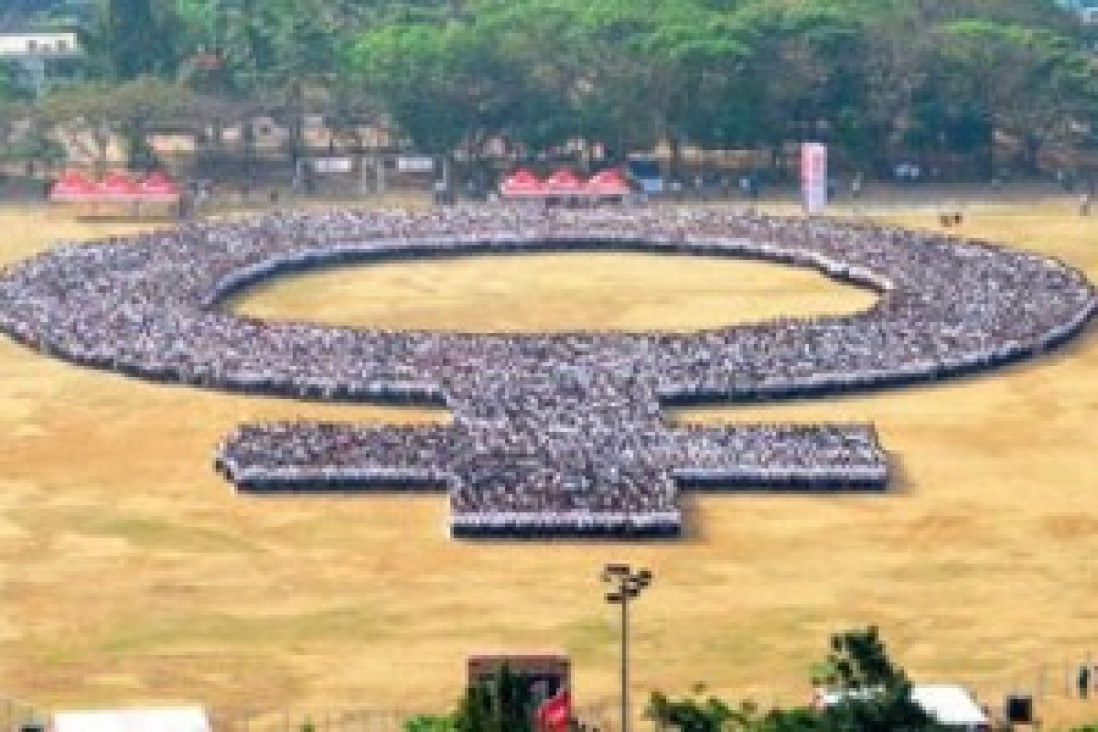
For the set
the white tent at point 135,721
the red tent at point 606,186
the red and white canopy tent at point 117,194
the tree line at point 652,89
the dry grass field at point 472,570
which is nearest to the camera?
the white tent at point 135,721

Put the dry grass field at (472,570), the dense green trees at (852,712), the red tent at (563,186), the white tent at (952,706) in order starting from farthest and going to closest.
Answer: the red tent at (563,186), the dry grass field at (472,570), the white tent at (952,706), the dense green trees at (852,712)

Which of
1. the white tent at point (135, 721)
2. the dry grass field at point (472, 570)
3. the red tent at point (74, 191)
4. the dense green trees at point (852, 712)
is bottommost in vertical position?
the dry grass field at point (472, 570)

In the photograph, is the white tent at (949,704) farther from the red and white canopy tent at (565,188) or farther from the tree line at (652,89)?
the tree line at (652,89)

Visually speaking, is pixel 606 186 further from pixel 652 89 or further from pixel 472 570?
pixel 472 570

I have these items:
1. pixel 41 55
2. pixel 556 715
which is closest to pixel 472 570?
pixel 556 715

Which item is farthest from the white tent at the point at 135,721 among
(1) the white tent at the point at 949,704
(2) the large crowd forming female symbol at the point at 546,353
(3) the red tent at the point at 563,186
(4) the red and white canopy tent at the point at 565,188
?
(4) the red and white canopy tent at the point at 565,188

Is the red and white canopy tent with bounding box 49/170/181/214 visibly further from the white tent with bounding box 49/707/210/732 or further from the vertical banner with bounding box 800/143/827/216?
the white tent with bounding box 49/707/210/732

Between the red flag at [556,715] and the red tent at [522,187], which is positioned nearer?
the red flag at [556,715]
